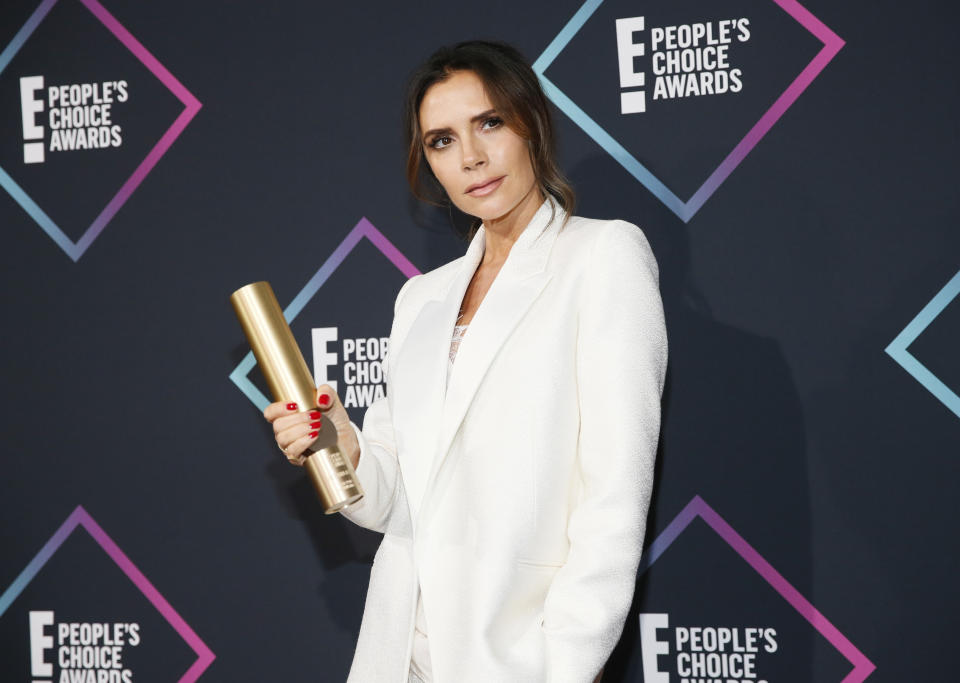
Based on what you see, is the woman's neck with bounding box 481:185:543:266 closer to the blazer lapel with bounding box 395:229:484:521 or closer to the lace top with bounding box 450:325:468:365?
the blazer lapel with bounding box 395:229:484:521

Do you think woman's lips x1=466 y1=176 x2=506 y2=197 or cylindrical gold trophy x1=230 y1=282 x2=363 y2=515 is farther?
woman's lips x1=466 y1=176 x2=506 y2=197

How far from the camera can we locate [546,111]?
1637 millimetres

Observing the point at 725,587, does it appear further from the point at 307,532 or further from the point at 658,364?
the point at 307,532

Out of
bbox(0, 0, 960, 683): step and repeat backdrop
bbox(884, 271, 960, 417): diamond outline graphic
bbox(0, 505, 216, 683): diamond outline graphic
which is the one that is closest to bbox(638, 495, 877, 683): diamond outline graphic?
bbox(0, 0, 960, 683): step and repeat backdrop

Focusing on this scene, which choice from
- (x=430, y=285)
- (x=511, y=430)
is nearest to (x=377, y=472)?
(x=511, y=430)

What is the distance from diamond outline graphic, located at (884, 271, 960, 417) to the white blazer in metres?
0.74

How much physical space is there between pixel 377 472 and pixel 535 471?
1.05 feet

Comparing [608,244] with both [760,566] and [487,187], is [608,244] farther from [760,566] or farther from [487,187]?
[760,566]

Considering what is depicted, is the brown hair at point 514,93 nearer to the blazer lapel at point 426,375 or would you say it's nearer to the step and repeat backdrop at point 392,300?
the blazer lapel at point 426,375

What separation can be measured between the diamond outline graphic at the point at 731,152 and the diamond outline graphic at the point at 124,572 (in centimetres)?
152

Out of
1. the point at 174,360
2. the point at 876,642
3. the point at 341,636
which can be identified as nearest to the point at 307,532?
the point at 341,636

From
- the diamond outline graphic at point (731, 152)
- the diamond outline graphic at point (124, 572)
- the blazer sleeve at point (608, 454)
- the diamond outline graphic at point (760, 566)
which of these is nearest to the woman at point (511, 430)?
the blazer sleeve at point (608, 454)

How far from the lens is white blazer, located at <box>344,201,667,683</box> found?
4.32 ft

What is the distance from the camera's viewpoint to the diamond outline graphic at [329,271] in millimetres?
2195
